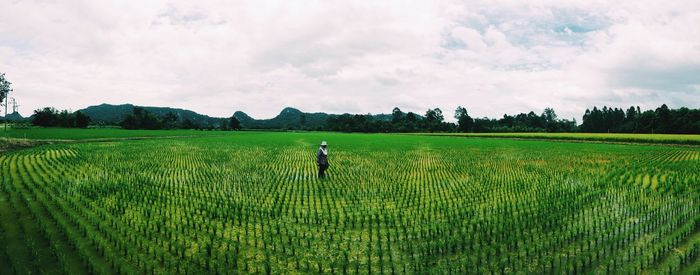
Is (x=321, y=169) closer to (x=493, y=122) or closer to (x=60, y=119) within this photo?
(x=60, y=119)

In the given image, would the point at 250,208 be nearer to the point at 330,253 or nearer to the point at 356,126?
the point at 330,253

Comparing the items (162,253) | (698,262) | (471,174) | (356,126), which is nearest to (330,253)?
(162,253)

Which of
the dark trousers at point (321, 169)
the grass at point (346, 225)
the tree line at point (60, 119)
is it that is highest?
the tree line at point (60, 119)

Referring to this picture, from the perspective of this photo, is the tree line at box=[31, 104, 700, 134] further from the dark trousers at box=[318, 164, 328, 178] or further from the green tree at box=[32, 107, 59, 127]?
the dark trousers at box=[318, 164, 328, 178]

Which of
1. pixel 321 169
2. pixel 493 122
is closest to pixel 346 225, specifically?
pixel 321 169

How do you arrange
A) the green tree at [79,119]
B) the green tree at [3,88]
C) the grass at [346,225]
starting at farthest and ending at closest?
the green tree at [79,119], the green tree at [3,88], the grass at [346,225]

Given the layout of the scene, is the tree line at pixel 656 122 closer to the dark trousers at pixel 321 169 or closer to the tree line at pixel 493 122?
the tree line at pixel 493 122

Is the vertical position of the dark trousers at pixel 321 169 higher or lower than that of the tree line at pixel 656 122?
lower

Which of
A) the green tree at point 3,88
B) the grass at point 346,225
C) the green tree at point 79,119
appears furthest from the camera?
the green tree at point 79,119

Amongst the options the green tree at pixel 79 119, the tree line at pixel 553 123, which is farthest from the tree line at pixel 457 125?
the green tree at pixel 79 119

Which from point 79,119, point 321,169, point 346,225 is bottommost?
point 346,225

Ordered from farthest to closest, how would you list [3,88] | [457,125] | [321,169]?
[457,125] < [3,88] < [321,169]

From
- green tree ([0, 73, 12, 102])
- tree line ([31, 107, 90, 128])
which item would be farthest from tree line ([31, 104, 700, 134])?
green tree ([0, 73, 12, 102])

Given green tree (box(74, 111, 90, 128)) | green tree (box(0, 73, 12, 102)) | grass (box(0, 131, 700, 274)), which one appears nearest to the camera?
grass (box(0, 131, 700, 274))
